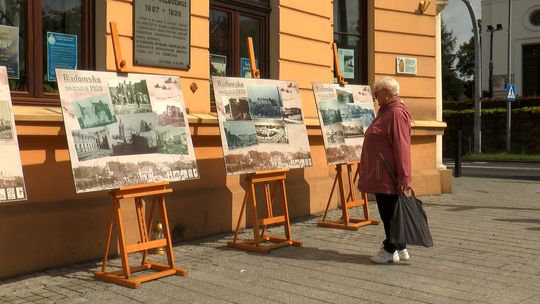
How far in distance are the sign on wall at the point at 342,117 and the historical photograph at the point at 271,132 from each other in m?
0.84

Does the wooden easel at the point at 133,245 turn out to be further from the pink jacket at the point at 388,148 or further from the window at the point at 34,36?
the pink jacket at the point at 388,148

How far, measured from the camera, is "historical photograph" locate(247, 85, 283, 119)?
6.89m

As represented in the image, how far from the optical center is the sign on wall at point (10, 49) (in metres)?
6.00

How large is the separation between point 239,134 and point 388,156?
1.58m

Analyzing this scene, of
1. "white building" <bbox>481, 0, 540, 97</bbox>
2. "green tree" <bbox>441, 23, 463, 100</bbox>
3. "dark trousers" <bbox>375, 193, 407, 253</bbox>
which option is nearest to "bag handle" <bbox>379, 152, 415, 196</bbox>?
"dark trousers" <bbox>375, 193, 407, 253</bbox>

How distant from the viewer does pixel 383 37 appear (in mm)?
10773

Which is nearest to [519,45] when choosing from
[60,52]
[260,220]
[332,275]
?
[260,220]

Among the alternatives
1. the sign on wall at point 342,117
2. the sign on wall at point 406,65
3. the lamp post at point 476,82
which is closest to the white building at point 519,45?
the lamp post at point 476,82

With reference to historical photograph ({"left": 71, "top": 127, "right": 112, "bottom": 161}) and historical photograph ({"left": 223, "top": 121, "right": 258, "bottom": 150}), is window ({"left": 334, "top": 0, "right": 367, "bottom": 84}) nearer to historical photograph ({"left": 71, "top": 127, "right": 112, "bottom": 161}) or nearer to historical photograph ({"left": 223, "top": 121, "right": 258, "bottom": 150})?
historical photograph ({"left": 223, "top": 121, "right": 258, "bottom": 150})

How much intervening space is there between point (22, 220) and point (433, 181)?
7.70 meters

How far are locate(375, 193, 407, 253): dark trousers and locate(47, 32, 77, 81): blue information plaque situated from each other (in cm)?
344

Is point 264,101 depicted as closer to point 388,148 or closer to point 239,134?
point 239,134

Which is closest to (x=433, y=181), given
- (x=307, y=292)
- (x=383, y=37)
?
(x=383, y=37)

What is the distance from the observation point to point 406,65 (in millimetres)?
11055
